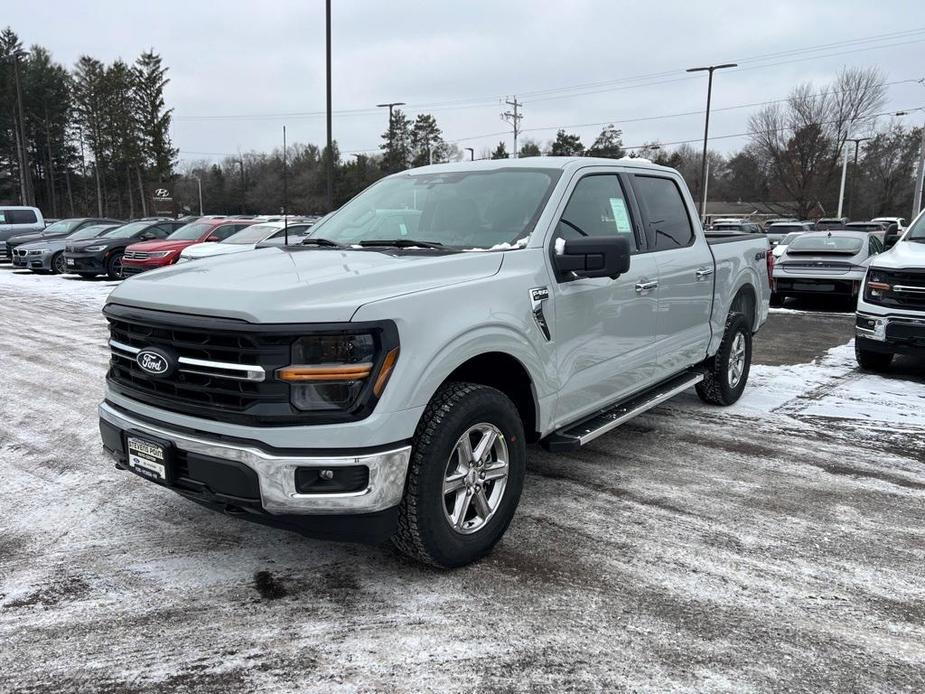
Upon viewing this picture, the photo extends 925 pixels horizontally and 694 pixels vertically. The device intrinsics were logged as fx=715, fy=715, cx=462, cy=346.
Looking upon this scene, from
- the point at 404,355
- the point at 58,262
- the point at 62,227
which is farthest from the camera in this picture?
the point at 62,227

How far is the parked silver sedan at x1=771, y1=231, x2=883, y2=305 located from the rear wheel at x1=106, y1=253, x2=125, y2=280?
1521 cm

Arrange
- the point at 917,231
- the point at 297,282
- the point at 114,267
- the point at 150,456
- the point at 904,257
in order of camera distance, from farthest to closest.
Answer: the point at 114,267, the point at 917,231, the point at 904,257, the point at 150,456, the point at 297,282

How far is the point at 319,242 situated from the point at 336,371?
180 cm

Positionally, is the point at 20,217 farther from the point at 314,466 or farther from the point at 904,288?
the point at 314,466

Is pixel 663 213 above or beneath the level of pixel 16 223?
above

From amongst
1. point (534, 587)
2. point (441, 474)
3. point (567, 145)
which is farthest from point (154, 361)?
point (567, 145)

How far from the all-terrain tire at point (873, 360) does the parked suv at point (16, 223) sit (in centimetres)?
2570

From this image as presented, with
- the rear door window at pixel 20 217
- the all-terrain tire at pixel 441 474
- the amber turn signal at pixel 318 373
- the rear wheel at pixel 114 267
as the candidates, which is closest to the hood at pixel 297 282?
the amber turn signal at pixel 318 373

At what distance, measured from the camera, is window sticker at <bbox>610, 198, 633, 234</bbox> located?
454 centimetres

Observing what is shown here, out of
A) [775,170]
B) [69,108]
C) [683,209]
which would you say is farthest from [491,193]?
[69,108]

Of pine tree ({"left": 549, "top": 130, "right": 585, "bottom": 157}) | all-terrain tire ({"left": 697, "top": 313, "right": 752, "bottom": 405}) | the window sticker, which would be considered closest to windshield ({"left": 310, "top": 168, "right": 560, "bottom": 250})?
the window sticker

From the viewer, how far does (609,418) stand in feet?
14.2

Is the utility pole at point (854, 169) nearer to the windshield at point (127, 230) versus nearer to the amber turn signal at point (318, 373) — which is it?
the windshield at point (127, 230)

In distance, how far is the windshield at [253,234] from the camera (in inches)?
611
